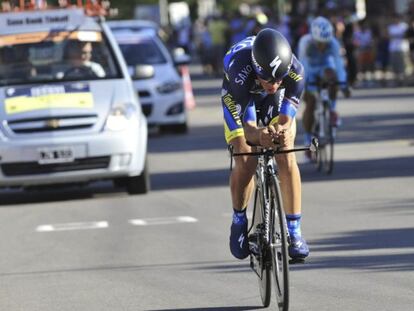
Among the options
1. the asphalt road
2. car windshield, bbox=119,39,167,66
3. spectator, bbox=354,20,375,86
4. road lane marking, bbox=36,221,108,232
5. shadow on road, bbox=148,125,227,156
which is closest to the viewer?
the asphalt road

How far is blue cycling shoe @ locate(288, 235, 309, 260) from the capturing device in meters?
8.32

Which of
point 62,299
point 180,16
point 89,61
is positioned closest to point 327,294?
point 62,299

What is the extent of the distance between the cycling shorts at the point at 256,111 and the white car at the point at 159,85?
15.1 meters

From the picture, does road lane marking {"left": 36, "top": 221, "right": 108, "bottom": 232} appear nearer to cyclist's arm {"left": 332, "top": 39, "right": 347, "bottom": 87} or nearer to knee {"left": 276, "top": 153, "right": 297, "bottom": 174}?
cyclist's arm {"left": 332, "top": 39, "right": 347, "bottom": 87}

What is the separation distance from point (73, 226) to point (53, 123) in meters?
1.99

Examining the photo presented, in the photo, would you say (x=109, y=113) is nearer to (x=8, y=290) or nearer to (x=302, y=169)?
(x=302, y=169)

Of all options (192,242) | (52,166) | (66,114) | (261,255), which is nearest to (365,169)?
(66,114)

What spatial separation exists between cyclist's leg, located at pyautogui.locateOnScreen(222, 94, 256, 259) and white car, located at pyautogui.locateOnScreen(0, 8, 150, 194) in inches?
255

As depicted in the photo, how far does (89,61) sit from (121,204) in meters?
1.86

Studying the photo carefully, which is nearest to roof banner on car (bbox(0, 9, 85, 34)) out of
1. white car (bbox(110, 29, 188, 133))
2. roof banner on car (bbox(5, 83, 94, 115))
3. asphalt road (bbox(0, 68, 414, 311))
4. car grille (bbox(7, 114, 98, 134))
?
roof banner on car (bbox(5, 83, 94, 115))

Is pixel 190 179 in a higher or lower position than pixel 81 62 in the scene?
lower

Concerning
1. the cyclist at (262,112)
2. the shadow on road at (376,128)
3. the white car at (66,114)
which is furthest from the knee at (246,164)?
the shadow on road at (376,128)

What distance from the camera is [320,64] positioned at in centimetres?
1786

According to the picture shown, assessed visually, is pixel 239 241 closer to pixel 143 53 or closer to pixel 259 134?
pixel 259 134
